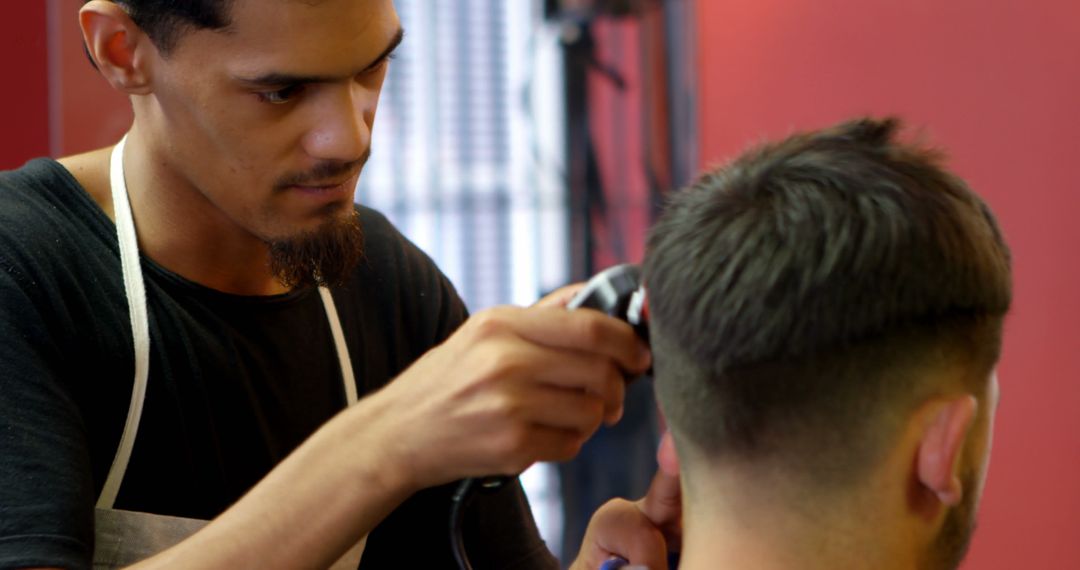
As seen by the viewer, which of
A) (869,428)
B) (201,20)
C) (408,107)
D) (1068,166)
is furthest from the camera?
(408,107)

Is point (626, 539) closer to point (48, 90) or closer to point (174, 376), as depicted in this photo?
point (174, 376)

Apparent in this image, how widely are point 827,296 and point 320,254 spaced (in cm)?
62

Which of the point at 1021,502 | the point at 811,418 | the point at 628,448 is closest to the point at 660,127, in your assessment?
the point at 628,448

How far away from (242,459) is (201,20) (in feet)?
1.68

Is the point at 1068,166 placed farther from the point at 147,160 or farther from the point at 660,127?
the point at 147,160

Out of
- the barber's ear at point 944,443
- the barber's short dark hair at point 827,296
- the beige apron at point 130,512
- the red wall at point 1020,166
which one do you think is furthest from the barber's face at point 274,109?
the red wall at point 1020,166

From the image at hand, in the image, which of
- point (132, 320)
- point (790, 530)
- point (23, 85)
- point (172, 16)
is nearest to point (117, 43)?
point (172, 16)

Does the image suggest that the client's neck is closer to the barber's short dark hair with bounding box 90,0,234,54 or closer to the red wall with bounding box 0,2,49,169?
the barber's short dark hair with bounding box 90,0,234,54

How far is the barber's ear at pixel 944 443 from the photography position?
1000 millimetres

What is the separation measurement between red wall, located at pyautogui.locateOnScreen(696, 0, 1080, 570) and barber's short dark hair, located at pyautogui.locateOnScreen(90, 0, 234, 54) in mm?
1696

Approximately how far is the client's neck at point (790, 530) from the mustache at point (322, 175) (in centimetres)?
56

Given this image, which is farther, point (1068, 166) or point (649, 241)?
point (1068, 166)

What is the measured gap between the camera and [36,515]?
44.0 inches

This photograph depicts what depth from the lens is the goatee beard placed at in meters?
1.35
